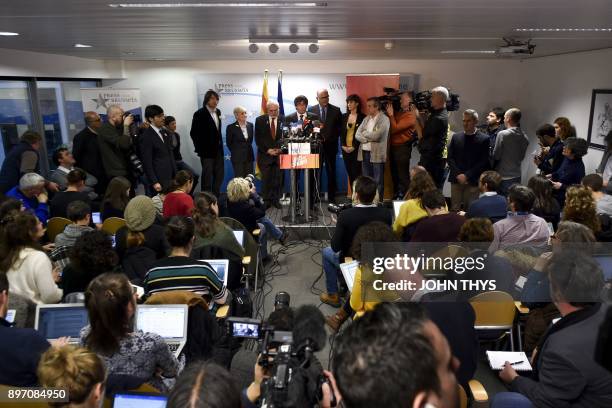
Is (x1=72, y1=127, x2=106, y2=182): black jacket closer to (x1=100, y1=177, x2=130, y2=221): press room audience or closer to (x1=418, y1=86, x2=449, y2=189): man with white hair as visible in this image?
(x1=100, y1=177, x2=130, y2=221): press room audience

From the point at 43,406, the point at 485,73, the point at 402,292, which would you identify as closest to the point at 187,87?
the point at 485,73

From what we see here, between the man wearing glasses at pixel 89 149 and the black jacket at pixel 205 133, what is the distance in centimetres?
151

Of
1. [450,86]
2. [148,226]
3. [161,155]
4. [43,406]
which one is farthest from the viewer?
[450,86]

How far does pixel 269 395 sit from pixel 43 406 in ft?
3.49

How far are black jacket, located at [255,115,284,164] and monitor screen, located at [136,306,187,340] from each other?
195 inches

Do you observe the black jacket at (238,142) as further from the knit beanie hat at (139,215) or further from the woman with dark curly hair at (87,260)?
the woman with dark curly hair at (87,260)

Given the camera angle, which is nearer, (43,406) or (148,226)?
(43,406)

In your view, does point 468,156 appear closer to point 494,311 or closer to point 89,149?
point 494,311

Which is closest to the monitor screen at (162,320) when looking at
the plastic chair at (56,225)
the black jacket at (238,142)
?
the plastic chair at (56,225)

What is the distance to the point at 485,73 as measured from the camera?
8.63 m

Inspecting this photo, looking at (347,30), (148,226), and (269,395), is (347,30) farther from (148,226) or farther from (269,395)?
(269,395)

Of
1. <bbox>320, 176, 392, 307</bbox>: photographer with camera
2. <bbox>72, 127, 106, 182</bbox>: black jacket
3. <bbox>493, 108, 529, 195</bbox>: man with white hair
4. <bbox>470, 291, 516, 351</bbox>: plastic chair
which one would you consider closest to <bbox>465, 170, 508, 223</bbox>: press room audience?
<bbox>320, 176, 392, 307</bbox>: photographer with camera

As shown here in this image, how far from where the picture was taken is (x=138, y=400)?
1.75 m

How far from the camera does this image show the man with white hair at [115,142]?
6117mm
